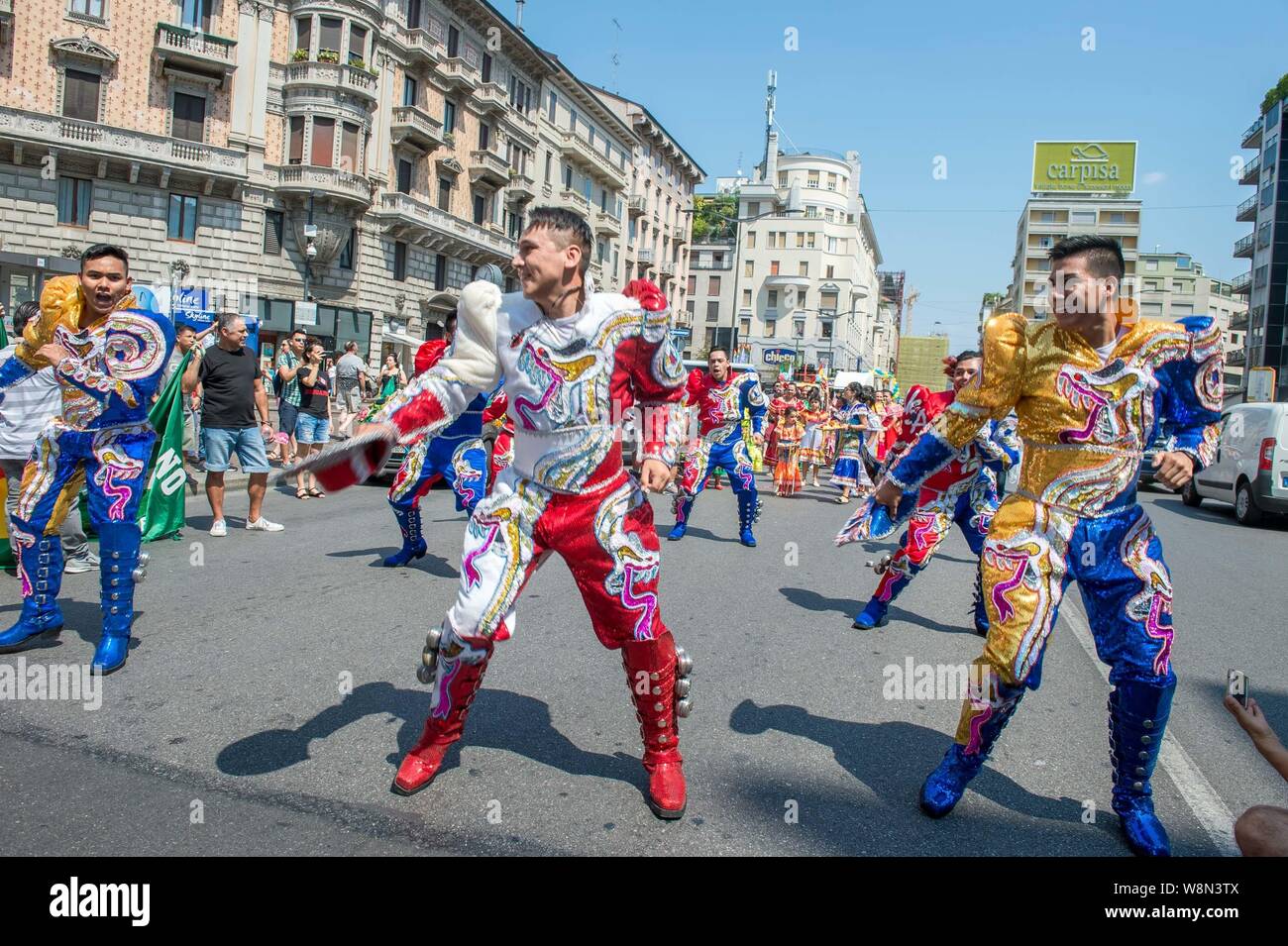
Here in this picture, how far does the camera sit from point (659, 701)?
3.47 meters

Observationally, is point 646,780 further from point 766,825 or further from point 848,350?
point 848,350

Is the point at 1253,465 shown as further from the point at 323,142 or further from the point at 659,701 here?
the point at 323,142

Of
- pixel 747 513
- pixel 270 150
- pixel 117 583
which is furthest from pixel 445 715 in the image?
pixel 270 150

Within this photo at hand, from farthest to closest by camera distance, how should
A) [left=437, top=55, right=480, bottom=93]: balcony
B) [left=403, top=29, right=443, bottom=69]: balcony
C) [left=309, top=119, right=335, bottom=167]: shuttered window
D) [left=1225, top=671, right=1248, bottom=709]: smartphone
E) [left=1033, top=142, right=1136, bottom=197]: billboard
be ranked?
1. [left=1033, top=142, right=1136, bottom=197]: billboard
2. [left=437, top=55, right=480, bottom=93]: balcony
3. [left=403, top=29, right=443, bottom=69]: balcony
4. [left=309, top=119, right=335, bottom=167]: shuttered window
5. [left=1225, top=671, right=1248, bottom=709]: smartphone

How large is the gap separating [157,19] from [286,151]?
526 centimetres

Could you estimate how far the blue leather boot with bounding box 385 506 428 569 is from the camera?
25.2 feet

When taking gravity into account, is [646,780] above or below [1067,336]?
below

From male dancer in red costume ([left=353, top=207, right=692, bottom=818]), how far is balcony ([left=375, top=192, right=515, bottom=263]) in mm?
31795

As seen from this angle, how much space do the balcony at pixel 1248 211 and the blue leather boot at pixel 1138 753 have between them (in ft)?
238

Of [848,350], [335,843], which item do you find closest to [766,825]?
[335,843]

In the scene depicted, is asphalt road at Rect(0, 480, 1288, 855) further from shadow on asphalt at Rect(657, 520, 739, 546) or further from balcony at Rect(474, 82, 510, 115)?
balcony at Rect(474, 82, 510, 115)

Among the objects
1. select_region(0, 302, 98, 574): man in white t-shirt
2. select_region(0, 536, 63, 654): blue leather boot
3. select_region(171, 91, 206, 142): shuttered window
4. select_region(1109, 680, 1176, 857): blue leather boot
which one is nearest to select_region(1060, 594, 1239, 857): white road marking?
select_region(1109, 680, 1176, 857): blue leather boot
